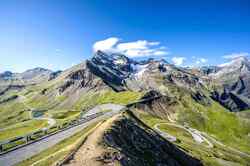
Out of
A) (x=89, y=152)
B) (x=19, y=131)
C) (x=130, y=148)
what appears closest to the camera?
(x=89, y=152)

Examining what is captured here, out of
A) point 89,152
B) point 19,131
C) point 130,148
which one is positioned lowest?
point 19,131

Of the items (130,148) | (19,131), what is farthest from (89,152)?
(19,131)

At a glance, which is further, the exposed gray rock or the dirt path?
the exposed gray rock

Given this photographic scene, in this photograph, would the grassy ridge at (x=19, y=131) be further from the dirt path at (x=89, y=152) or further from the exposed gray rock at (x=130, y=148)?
the dirt path at (x=89, y=152)

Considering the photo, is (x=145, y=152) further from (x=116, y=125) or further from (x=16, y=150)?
(x=16, y=150)

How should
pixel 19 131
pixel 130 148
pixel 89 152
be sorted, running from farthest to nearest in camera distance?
pixel 19 131 → pixel 130 148 → pixel 89 152

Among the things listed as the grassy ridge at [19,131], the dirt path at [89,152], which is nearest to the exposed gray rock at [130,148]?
the dirt path at [89,152]

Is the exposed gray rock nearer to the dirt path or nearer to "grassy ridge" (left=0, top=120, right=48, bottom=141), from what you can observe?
the dirt path

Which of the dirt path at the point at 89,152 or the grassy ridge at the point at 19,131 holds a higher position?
the dirt path at the point at 89,152

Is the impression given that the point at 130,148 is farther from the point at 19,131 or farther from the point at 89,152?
the point at 19,131

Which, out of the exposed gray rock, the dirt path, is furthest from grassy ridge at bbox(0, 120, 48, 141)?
the dirt path

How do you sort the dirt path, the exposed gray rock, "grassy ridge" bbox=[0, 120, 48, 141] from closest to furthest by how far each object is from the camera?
1. the dirt path
2. the exposed gray rock
3. "grassy ridge" bbox=[0, 120, 48, 141]

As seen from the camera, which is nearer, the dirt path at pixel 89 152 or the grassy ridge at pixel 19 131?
the dirt path at pixel 89 152

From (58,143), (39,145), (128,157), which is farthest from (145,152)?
(39,145)
